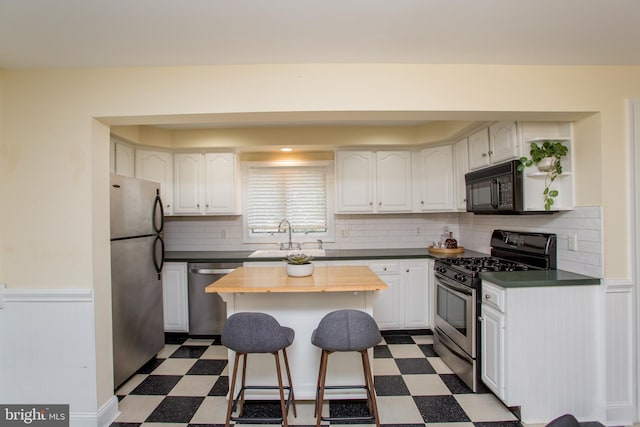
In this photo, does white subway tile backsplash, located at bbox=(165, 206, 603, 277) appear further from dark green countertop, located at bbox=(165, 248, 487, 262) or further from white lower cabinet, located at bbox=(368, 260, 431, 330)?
white lower cabinet, located at bbox=(368, 260, 431, 330)

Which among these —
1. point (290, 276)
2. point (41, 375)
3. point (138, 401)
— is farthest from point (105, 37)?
point (138, 401)

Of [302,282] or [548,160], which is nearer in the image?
[302,282]

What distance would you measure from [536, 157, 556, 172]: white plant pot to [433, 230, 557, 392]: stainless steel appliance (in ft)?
1.78

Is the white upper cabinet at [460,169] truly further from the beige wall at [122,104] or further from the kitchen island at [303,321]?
the kitchen island at [303,321]

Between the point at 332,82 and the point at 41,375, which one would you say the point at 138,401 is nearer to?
the point at 41,375

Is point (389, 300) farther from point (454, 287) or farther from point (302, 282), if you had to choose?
point (302, 282)

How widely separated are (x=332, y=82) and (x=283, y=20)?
0.54 meters

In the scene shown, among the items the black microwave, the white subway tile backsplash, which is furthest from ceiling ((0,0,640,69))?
the white subway tile backsplash

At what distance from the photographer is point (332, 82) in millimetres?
1967

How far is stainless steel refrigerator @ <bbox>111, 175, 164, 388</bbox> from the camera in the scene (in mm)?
2400

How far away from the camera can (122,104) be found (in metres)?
1.99

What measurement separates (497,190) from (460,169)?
3.04ft

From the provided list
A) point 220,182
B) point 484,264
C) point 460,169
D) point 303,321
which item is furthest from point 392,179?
point 303,321

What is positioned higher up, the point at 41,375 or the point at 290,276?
the point at 290,276
